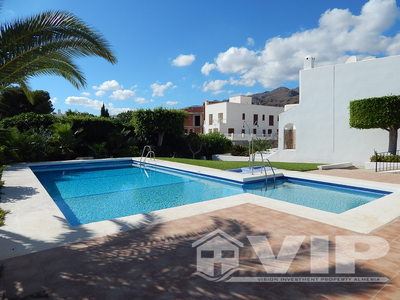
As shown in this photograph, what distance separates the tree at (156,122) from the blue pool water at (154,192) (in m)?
7.54

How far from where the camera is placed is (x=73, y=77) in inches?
303

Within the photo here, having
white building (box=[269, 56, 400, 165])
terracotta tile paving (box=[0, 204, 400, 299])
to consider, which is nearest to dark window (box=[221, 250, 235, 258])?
terracotta tile paving (box=[0, 204, 400, 299])

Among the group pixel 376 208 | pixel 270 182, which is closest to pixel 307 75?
pixel 270 182

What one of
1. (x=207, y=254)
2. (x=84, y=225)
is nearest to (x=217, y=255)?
(x=207, y=254)

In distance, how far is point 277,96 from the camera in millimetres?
115312

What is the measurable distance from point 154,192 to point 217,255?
5.76m

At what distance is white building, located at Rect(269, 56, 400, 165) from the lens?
49.5ft

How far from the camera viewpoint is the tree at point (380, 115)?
13.4 meters

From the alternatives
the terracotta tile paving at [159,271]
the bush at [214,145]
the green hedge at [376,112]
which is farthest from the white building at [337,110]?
the terracotta tile paving at [159,271]

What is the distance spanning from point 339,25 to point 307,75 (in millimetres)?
3600

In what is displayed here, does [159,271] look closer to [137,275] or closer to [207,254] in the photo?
[137,275]

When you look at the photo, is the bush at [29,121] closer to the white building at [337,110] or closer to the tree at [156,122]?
the tree at [156,122]
